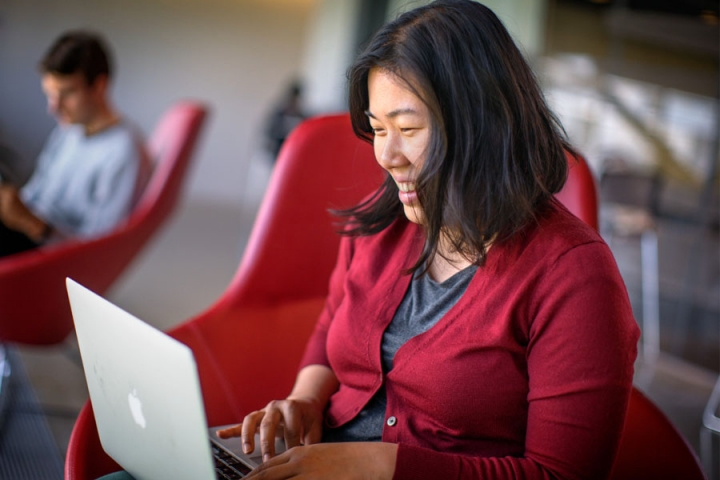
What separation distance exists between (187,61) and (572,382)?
556cm

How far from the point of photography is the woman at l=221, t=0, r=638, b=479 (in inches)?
34.4

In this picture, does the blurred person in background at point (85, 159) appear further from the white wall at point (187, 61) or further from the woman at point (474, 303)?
the white wall at point (187, 61)

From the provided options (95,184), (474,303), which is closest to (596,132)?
(95,184)

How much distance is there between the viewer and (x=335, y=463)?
89 cm

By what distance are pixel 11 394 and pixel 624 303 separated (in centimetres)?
210

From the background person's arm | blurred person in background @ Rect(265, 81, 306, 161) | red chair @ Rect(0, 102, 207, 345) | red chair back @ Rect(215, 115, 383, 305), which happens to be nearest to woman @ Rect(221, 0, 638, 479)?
red chair back @ Rect(215, 115, 383, 305)

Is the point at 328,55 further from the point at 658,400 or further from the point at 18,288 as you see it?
the point at 18,288

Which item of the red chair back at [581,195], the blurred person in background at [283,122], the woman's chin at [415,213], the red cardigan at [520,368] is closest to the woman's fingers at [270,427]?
the red cardigan at [520,368]

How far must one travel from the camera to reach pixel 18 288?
194 cm

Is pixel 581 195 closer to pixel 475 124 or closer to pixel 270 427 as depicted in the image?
pixel 475 124

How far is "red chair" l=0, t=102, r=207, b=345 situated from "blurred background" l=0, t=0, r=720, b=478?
37cm

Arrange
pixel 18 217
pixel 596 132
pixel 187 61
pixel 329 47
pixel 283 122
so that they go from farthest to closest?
pixel 329 47
pixel 187 61
pixel 283 122
pixel 596 132
pixel 18 217

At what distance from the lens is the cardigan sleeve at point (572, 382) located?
0.86 meters

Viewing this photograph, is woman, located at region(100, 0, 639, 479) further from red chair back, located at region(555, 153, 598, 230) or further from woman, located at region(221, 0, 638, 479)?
red chair back, located at region(555, 153, 598, 230)
